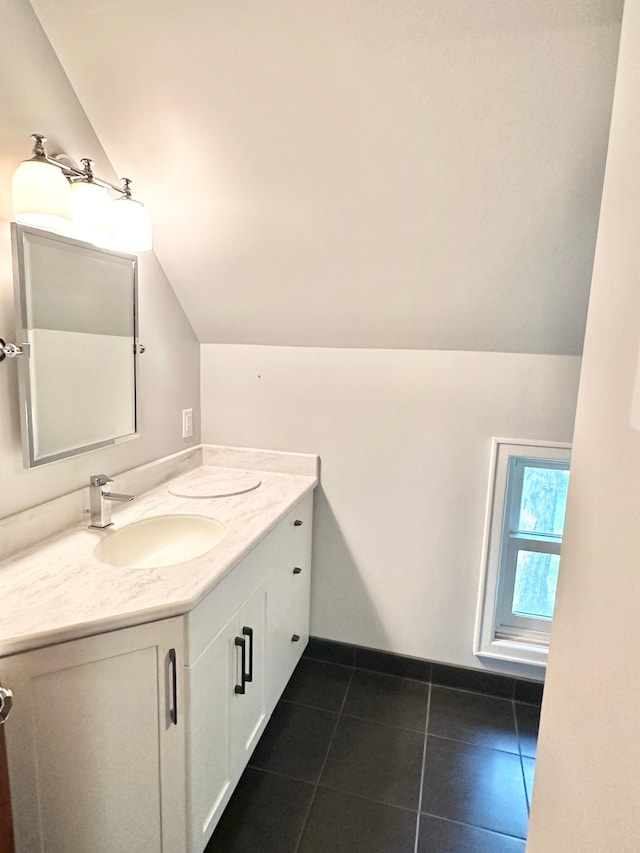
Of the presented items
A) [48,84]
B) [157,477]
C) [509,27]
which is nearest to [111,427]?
[157,477]

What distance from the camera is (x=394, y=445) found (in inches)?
74.7

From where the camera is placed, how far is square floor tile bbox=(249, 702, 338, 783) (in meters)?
1.55

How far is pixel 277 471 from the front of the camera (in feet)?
6.66

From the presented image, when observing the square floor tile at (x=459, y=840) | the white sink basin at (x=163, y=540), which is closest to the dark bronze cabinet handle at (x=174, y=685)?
the white sink basin at (x=163, y=540)

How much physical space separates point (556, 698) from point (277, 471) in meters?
1.36

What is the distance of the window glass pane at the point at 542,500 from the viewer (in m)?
1.87

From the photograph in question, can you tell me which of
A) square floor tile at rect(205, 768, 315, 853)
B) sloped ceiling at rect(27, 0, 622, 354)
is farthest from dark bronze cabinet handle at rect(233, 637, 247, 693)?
sloped ceiling at rect(27, 0, 622, 354)

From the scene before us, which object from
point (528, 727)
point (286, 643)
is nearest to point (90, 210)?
point (286, 643)

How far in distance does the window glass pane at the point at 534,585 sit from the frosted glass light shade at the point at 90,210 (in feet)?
6.20

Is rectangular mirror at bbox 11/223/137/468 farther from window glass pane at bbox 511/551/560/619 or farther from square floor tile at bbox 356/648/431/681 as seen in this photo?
window glass pane at bbox 511/551/560/619

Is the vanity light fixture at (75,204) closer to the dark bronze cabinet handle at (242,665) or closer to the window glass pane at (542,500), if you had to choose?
the dark bronze cabinet handle at (242,665)

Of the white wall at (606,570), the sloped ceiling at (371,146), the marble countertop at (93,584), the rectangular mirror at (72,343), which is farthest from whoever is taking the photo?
the rectangular mirror at (72,343)

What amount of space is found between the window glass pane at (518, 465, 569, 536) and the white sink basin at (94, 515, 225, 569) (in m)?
1.23

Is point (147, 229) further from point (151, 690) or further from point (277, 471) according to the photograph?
point (151, 690)
